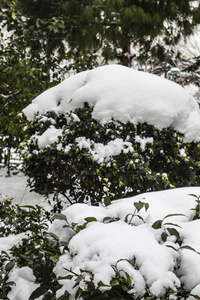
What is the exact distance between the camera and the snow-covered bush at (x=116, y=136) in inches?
102

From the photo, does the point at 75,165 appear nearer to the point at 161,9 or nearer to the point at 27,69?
the point at 27,69

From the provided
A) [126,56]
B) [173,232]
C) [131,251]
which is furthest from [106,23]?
[131,251]

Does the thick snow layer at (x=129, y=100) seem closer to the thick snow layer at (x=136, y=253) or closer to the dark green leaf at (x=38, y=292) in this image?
the thick snow layer at (x=136, y=253)

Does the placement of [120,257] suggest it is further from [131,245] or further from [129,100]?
[129,100]

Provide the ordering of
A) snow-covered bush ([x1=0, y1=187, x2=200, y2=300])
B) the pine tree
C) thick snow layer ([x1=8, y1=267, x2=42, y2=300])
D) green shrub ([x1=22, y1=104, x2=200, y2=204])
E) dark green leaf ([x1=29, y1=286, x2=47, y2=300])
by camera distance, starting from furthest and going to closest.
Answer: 1. the pine tree
2. green shrub ([x1=22, y1=104, x2=200, y2=204])
3. thick snow layer ([x1=8, y1=267, x2=42, y2=300])
4. dark green leaf ([x1=29, y1=286, x2=47, y2=300])
5. snow-covered bush ([x1=0, y1=187, x2=200, y2=300])

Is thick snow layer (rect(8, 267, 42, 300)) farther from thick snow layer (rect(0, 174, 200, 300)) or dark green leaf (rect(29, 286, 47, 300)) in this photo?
dark green leaf (rect(29, 286, 47, 300))

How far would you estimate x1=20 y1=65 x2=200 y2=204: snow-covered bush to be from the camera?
2.59 meters

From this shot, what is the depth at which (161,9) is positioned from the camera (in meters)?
5.73

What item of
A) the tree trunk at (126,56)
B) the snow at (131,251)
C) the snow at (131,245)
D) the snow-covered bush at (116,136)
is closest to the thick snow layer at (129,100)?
the snow-covered bush at (116,136)

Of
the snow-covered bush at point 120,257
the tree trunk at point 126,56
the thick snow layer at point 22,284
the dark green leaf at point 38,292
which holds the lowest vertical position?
the thick snow layer at point 22,284

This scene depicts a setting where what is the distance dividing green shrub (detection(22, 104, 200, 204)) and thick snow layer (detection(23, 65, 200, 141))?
84mm

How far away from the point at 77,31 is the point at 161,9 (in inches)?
75.3

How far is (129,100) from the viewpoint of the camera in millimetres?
2645

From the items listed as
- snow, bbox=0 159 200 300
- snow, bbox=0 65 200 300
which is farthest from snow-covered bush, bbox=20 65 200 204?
snow, bbox=0 159 200 300
